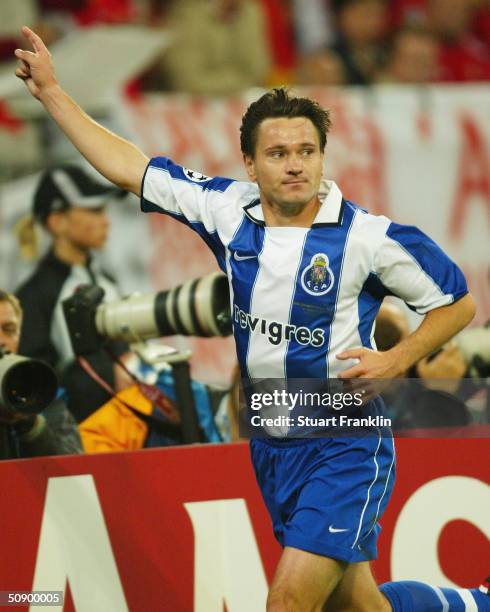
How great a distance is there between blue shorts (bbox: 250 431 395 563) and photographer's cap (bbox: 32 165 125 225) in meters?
2.34

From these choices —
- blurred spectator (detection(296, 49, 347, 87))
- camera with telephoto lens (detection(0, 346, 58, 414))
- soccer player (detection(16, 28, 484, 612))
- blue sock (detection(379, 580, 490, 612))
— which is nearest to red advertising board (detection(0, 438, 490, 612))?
camera with telephoto lens (detection(0, 346, 58, 414))

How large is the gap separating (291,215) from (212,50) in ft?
15.8

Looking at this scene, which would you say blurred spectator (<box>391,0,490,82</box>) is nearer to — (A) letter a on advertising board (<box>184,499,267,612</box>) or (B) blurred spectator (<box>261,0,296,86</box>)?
(B) blurred spectator (<box>261,0,296,86</box>)

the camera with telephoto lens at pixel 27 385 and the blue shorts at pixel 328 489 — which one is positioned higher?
the camera with telephoto lens at pixel 27 385

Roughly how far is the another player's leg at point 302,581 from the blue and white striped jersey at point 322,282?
55 cm

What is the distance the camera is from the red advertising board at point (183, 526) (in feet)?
13.9

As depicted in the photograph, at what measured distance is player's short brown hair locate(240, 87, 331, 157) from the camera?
3.80 m

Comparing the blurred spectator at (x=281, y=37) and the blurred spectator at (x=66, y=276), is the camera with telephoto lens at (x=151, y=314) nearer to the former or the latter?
the blurred spectator at (x=66, y=276)

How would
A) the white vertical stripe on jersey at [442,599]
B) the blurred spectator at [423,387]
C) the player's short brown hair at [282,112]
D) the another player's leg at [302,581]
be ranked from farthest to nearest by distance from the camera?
the blurred spectator at [423,387] < the white vertical stripe on jersey at [442,599] < the player's short brown hair at [282,112] < the another player's leg at [302,581]

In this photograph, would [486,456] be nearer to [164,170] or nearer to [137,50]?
[164,170]

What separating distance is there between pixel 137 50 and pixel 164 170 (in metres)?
4.27

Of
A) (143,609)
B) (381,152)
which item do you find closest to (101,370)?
(143,609)

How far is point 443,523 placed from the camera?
450 centimetres

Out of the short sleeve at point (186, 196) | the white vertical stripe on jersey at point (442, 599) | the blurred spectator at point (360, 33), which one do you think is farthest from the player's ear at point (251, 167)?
the blurred spectator at point (360, 33)
